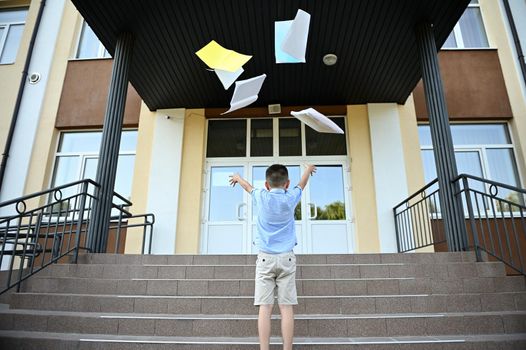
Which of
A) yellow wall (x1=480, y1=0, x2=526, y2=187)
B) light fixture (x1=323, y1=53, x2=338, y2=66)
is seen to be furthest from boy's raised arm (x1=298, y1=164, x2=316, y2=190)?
yellow wall (x1=480, y1=0, x2=526, y2=187)

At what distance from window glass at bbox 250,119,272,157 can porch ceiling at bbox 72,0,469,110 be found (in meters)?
0.41

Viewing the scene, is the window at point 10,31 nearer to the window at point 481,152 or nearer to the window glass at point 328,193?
the window glass at point 328,193

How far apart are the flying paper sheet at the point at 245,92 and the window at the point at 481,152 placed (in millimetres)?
4530

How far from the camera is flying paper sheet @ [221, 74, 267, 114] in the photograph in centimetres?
333

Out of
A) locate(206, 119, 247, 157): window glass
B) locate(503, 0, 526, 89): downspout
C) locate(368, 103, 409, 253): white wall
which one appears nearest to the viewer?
locate(368, 103, 409, 253): white wall

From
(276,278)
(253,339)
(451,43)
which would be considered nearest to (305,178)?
(276,278)

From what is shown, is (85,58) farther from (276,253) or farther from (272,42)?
(276,253)

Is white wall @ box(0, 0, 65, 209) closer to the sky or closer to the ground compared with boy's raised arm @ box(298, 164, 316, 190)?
closer to the sky

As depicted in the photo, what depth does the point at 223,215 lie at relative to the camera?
21.8ft

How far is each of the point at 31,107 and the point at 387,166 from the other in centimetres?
696

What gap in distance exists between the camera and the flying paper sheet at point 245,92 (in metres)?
3.33

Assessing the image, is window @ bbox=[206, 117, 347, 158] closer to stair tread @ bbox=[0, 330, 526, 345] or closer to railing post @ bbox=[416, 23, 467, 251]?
railing post @ bbox=[416, 23, 467, 251]

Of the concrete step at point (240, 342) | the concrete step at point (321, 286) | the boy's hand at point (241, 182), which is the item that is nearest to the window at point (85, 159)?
the concrete step at point (321, 286)

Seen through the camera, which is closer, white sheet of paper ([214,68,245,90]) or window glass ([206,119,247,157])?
white sheet of paper ([214,68,245,90])
